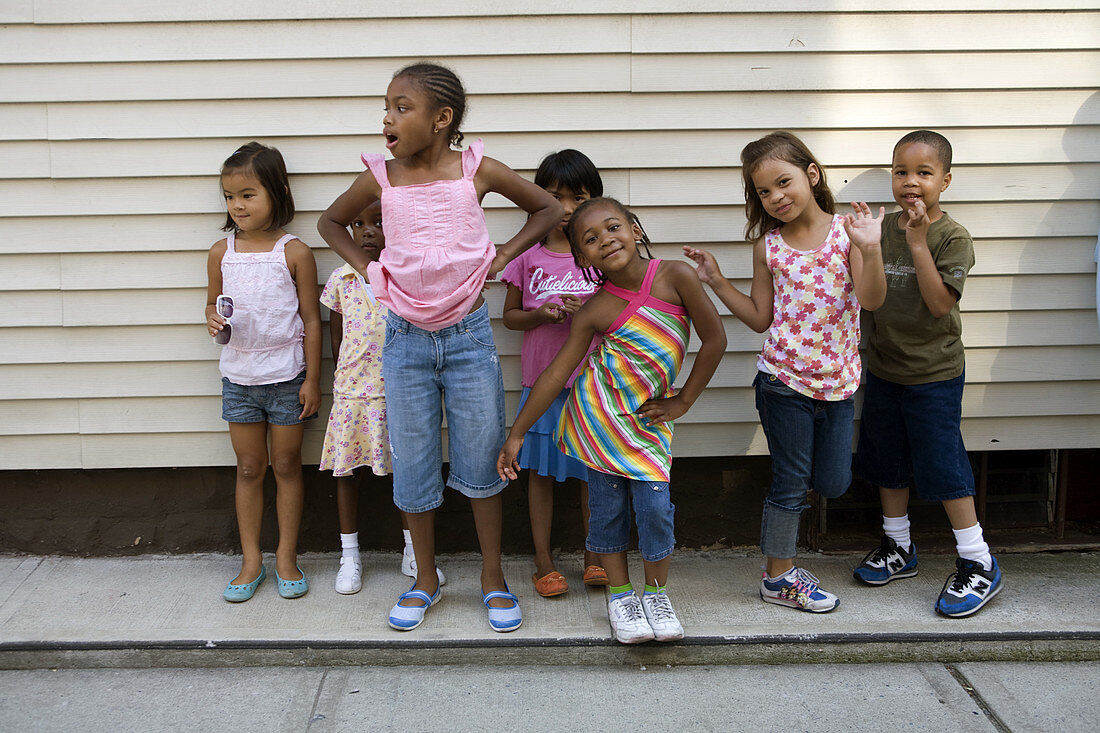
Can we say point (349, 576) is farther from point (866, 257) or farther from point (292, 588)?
point (866, 257)

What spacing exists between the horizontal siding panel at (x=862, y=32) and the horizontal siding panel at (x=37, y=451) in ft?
8.64

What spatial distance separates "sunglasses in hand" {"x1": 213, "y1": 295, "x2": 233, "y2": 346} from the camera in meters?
3.14

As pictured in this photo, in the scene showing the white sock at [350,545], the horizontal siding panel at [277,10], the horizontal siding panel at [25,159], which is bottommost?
the white sock at [350,545]

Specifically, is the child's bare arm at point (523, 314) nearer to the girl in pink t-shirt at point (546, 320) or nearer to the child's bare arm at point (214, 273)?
the girl in pink t-shirt at point (546, 320)

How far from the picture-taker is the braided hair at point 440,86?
272 centimetres

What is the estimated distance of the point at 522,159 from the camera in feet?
10.9

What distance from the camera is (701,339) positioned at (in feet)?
9.25

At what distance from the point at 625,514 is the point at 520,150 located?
1.38 m

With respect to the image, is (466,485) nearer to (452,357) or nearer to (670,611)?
(452,357)

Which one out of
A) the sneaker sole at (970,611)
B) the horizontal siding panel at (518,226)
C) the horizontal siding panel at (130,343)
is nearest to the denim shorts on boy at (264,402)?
the horizontal siding panel at (130,343)

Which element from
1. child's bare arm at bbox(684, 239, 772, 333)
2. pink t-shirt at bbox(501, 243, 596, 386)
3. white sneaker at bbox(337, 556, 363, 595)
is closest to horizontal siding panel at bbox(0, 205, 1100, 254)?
pink t-shirt at bbox(501, 243, 596, 386)

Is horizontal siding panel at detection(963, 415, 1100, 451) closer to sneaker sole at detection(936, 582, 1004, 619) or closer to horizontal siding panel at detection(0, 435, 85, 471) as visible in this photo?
sneaker sole at detection(936, 582, 1004, 619)

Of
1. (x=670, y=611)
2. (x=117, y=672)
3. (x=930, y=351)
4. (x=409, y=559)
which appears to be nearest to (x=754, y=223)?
(x=930, y=351)

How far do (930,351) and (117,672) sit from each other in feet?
9.48
